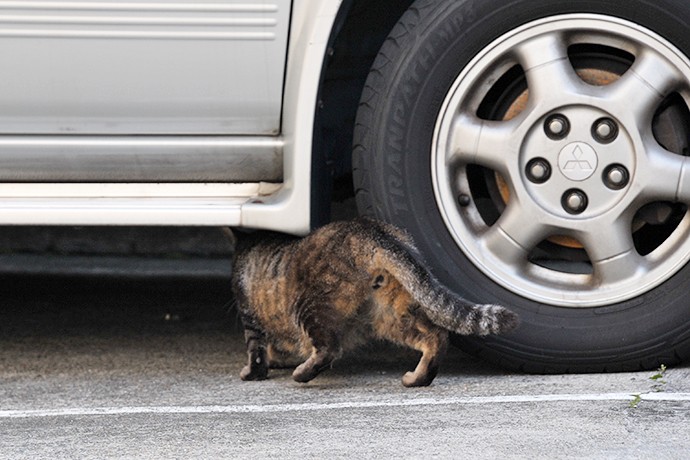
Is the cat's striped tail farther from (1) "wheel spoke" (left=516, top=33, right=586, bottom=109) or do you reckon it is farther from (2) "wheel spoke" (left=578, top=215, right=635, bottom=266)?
(1) "wheel spoke" (left=516, top=33, right=586, bottom=109)

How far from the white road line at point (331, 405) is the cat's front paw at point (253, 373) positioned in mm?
482

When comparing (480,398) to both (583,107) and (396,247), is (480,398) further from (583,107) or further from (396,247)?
(583,107)

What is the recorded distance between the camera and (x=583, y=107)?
142 inches

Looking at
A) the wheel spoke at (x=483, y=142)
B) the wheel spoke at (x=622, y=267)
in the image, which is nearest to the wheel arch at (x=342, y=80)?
the wheel spoke at (x=483, y=142)

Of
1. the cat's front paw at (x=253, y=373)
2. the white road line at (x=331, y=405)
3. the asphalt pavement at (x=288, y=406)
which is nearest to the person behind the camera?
the asphalt pavement at (x=288, y=406)

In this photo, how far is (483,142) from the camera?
3646mm

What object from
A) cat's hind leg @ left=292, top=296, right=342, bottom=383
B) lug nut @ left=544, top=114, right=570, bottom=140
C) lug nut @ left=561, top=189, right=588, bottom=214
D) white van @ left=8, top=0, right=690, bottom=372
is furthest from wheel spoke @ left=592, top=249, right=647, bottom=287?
cat's hind leg @ left=292, top=296, right=342, bottom=383

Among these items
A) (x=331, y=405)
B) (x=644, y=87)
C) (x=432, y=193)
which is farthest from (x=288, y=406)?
(x=644, y=87)

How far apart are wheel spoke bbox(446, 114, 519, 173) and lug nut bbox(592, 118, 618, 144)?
0.23 metres

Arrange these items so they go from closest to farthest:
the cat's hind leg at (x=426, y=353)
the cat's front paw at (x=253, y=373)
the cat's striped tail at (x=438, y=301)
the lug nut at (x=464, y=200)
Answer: the cat's striped tail at (x=438, y=301)
the cat's hind leg at (x=426, y=353)
the lug nut at (x=464, y=200)
the cat's front paw at (x=253, y=373)

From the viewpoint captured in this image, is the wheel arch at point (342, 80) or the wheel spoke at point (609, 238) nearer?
the wheel spoke at point (609, 238)

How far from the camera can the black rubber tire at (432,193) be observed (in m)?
3.62

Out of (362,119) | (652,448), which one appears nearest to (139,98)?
(362,119)

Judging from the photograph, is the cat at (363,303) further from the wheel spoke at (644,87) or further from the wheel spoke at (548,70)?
the wheel spoke at (644,87)
